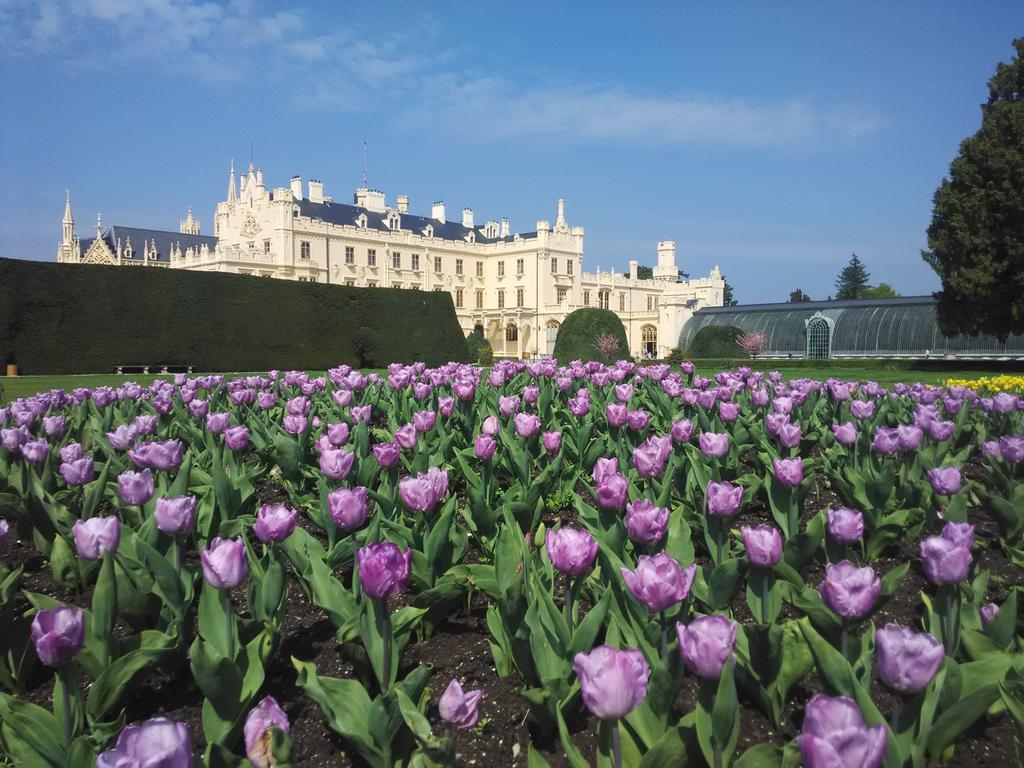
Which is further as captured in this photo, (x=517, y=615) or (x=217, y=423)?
(x=217, y=423)

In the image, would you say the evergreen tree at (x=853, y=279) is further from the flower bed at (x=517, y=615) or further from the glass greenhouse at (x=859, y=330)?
the flower bed at (x=517, y=615)

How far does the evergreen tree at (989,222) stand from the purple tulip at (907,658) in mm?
20937

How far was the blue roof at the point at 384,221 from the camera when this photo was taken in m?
44.7

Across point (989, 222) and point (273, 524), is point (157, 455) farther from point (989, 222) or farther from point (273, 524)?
point (989, 222)

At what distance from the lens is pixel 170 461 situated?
2811 mm

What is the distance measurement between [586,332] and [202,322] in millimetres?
10075

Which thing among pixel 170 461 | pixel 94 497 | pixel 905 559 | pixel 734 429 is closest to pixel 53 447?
pixel 94 497

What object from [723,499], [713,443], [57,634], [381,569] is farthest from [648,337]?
[57,634]

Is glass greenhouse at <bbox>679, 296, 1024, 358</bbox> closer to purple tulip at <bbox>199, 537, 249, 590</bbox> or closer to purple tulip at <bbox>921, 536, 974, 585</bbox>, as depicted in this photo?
purple tulip at <bbox>921, 536, 974, 585</bbox>

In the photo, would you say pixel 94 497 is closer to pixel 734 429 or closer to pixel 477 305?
pixel 734 429

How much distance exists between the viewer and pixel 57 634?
1.38 meters

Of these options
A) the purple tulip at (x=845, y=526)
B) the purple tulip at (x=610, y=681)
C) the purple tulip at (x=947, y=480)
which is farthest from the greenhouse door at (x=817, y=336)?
the purple tulip at (x=610, y=681)

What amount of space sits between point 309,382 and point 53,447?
5.90 ft

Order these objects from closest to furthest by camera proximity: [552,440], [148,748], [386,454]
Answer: [148,748], [386,454], [552,440]
